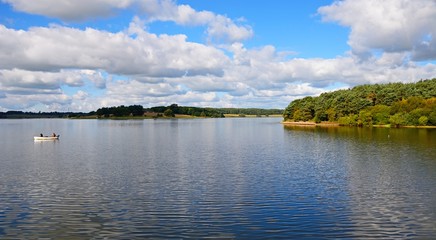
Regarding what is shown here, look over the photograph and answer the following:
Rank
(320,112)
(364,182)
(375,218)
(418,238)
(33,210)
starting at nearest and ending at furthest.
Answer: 1. (418,238)
2. (375,218)
3. (33,210)
4. (364,182)
5. (320,112)

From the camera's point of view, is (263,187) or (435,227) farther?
(263,187)

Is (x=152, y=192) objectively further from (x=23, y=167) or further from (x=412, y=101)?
(x=412, y=101)

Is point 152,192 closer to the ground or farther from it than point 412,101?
closer to the ground

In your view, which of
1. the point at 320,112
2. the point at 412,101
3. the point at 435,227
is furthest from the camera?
the point at 320,112

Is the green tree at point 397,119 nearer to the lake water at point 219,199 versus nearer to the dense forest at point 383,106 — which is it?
the dense forest at point 383,106

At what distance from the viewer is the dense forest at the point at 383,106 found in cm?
14862

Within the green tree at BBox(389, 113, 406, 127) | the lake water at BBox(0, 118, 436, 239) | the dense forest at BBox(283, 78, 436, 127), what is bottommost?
the lake water at BBox(0, 118, 436, 239)

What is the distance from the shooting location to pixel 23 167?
48000 millimetres

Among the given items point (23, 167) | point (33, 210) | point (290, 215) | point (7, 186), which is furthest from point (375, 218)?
point (23, 167)

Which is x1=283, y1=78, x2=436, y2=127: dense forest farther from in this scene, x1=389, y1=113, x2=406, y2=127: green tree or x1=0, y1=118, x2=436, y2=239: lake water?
x1=0, y1=118, x2=436, y2=239: lake water

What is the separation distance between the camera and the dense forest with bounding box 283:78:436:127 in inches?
5851

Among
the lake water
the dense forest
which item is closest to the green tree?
the dense forest

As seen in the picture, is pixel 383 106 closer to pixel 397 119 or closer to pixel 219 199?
pixel 397 119

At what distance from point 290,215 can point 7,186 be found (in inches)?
1019
